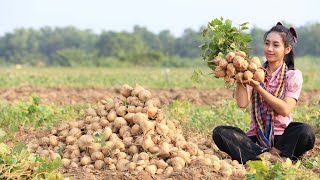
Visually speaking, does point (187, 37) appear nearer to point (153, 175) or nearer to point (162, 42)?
point (162, 42)

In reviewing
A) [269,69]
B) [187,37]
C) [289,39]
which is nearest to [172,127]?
[269,69]

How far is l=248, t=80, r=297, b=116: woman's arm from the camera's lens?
4.08m

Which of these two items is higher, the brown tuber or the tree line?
the brown tuber

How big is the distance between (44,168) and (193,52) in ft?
202

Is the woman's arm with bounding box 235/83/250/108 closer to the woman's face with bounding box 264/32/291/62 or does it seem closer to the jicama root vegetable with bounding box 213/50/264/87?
the jicama root vegetable with bounding box 213/50/264/87

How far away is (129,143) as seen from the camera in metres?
4.36

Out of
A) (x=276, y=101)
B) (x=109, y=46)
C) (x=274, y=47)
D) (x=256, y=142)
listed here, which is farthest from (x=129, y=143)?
(x=109, y=46)

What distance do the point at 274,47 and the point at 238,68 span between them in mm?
477

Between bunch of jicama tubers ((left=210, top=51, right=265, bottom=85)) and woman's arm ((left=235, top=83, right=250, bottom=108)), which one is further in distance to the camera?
woman's arm ((left=235, top=83, right=250, bottom=108))

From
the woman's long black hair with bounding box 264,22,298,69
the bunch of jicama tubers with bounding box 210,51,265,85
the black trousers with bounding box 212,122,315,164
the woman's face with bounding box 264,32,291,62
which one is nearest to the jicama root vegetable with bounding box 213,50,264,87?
the bunch of jicama tubers with bounding box 210,51,265,85

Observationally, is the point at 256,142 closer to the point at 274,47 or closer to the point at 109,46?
the point at 274,47

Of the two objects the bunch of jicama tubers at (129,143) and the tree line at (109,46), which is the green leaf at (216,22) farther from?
the tree line at (109,46)

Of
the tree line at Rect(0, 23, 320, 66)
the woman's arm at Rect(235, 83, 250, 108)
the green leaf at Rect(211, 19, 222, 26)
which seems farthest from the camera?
the tree line at Rect(0, 23, 320, 66)

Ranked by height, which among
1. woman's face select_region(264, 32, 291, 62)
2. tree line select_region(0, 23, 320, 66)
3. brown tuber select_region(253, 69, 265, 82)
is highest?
woman's face select_region(264, 32, 291, 62)
